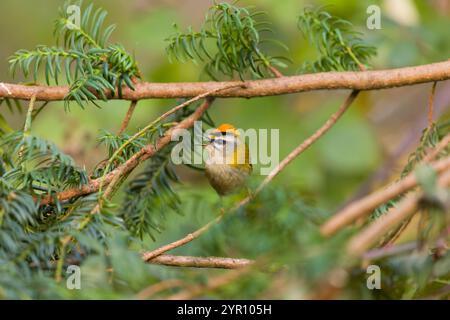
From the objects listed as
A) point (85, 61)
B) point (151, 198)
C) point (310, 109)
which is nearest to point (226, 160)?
point (151, 198)

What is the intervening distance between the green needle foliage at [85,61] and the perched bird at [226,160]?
59 centimetres

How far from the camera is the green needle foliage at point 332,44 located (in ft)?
5.16

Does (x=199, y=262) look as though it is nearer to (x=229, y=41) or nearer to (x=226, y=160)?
(x=229, y=41)

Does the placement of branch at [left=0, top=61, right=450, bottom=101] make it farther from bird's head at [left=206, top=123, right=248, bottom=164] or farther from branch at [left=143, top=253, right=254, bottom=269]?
bird's head at [left=206, top=123, right=248, bottom=164]

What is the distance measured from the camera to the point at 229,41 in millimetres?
1504

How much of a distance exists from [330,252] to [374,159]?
2370 millimetres

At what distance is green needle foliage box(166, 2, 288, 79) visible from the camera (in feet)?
4.78

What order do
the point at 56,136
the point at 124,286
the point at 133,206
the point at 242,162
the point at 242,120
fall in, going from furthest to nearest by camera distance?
the point at 242,120, the point at 56,136, the point at 242,162, the point at 133,206, the point at 124,286

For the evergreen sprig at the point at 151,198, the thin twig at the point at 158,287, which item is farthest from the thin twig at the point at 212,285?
the evergreen sprig at the point at 151,198

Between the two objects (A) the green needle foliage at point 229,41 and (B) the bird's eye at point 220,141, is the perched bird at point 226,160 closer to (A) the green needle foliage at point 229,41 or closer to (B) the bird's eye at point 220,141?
(B) the bird's eye at point 220,141

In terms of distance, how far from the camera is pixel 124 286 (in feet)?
3.47

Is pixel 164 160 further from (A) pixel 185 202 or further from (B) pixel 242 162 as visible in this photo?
(B) pixel 242 162

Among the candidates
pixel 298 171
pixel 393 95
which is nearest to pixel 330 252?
pixel 298 171
